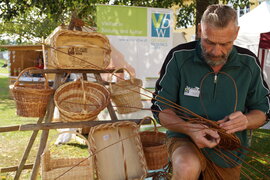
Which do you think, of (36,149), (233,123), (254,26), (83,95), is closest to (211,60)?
(233,123)

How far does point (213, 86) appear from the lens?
6.48ft

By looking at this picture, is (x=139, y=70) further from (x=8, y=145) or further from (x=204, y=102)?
(x=204, y=102)

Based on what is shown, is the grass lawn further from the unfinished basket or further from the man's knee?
the man's knee

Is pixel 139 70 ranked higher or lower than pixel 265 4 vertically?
lower

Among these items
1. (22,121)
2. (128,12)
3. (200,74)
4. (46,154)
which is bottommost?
(22,121)

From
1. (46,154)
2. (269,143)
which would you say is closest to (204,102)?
(46,154)

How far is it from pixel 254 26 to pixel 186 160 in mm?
5431

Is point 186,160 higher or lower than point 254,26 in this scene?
lower

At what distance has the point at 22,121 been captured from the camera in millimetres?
7082

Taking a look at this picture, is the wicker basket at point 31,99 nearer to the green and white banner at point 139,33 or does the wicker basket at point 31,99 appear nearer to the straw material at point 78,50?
the straw material at point 78,50

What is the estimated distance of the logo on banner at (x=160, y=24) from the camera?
4.88 meters

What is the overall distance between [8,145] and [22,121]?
212cm

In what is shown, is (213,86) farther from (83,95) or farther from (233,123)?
(83,95)

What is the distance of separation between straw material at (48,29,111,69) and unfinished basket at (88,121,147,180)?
629 mm
